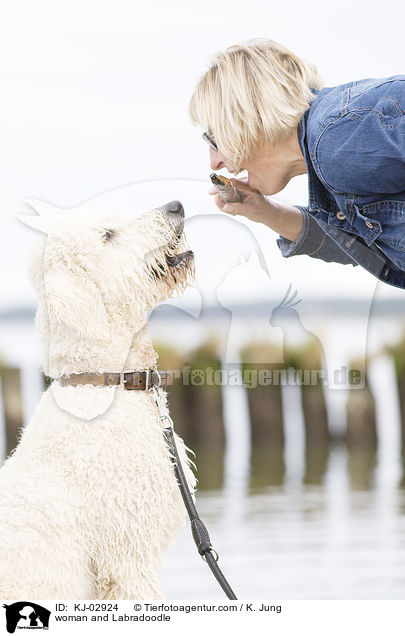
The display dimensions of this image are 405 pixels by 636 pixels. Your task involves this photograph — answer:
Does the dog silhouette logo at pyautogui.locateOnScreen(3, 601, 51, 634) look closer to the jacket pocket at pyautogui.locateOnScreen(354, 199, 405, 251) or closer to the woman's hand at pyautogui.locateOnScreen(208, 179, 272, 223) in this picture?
the woman's hand at pyautogui.locateOnScreen(208, 179, 272, 223)

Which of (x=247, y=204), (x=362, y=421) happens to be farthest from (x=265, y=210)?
(x=362, y=421)

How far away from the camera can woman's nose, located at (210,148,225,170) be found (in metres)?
2.63

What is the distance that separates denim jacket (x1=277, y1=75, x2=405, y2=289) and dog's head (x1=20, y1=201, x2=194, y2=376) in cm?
47

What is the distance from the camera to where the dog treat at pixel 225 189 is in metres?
2.63

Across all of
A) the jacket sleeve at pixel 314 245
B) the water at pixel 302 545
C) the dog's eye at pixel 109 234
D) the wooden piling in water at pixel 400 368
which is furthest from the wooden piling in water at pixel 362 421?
the dog's eye at pixel 109 234

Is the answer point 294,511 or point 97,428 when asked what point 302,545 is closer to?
point 294,511

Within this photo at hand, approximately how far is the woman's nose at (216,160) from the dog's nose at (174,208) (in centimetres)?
21

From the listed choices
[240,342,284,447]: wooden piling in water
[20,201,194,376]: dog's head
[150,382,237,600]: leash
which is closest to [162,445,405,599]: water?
[150,382,237,600]: leash

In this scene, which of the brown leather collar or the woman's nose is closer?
the brown leather collar

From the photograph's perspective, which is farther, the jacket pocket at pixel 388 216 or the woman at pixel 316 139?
the jacket pocket at pixel 388 216

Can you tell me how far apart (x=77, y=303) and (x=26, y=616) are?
95 cm

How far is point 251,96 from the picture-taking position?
248 centimetres

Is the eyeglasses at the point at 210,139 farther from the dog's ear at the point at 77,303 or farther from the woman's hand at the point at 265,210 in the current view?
the dog's ear at the point at 77,303

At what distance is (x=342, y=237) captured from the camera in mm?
2707
